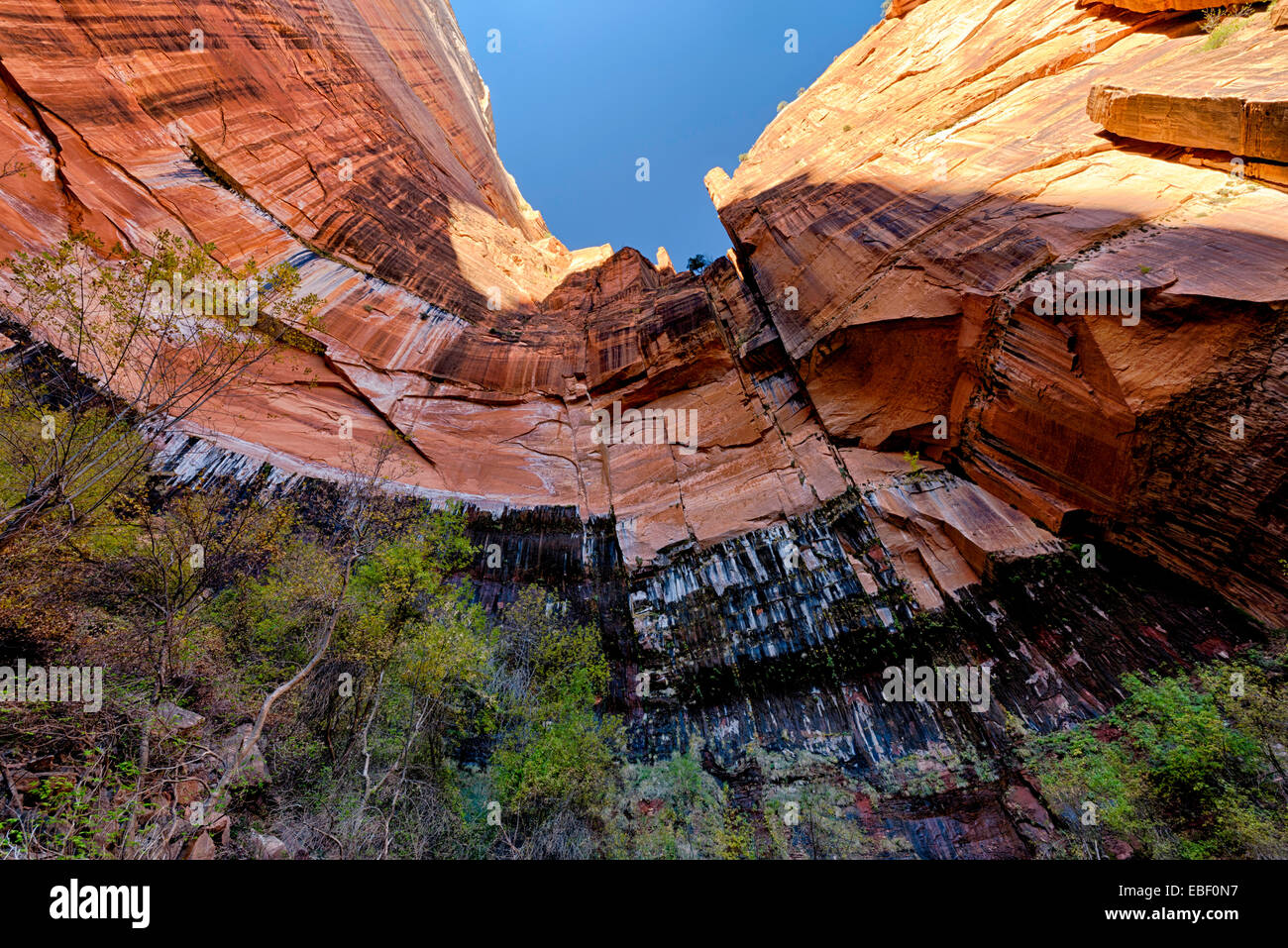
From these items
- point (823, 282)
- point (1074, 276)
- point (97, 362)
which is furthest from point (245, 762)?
point (823, 282)

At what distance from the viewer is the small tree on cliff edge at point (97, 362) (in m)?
7.17

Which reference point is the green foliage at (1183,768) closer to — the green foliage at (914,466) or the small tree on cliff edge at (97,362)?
the green foliage at (914,466)

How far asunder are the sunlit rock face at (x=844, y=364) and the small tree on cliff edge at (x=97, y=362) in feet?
7.87

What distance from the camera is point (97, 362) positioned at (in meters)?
12.8

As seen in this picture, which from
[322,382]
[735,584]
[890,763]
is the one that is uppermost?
[322,382]

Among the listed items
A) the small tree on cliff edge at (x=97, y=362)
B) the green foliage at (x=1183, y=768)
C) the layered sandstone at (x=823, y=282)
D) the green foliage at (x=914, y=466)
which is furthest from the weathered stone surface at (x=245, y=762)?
the green foliage at (x=914, y=466)

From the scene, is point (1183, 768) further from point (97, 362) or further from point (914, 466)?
point (97, 362)

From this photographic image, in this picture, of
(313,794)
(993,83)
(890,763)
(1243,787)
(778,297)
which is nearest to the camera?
(1243,787)

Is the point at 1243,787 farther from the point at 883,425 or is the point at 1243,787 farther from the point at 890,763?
the point at 883,425

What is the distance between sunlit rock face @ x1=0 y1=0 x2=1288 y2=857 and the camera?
10.6 m
